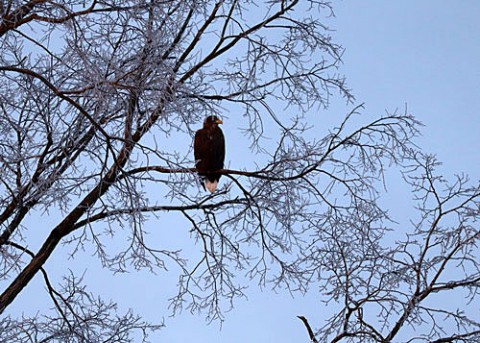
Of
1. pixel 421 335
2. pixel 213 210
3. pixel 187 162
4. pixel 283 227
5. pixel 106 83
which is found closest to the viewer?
pixel 106 83

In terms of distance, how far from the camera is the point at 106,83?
421 cm

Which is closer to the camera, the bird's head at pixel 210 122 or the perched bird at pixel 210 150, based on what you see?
the perched bird at pixel 210 150

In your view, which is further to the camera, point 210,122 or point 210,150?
point 210,122

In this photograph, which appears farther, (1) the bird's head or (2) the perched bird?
(1) the bird's head

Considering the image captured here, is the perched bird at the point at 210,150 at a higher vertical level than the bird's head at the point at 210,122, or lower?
lower

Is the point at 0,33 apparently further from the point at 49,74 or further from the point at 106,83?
the point at 106,83

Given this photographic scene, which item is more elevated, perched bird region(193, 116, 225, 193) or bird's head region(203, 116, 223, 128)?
bird's head region(203, 116, 223, 128)

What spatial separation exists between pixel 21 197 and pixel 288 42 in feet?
8.90

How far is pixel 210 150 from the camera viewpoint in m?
7.20

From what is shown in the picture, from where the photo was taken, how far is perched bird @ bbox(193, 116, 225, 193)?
7.05 m

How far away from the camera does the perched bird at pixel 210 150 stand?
705cm

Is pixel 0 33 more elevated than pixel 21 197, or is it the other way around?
pixel 0 33

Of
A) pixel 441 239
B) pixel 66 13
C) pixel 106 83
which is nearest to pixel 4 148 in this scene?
pixel 66 13

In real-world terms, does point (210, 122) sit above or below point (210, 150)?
above
